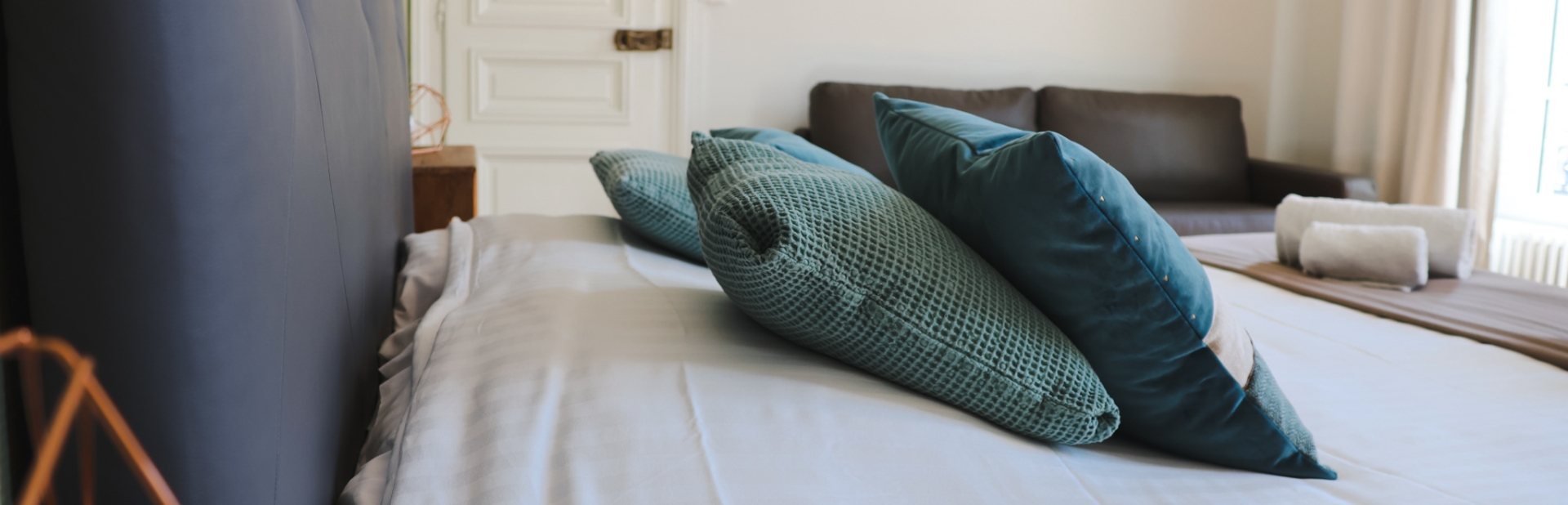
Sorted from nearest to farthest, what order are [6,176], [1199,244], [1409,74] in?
1. [6,176]
2. [1199,244]
3. [1409,74]

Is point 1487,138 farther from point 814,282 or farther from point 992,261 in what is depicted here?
point 814,282

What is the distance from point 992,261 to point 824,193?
17 centimetres

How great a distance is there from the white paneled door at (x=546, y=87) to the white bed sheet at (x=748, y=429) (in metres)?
2.42

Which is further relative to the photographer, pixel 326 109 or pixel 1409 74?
pixel 1409 74

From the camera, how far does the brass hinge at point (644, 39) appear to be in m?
3.33

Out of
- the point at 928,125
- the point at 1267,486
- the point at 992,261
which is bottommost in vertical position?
the point at 1267,486

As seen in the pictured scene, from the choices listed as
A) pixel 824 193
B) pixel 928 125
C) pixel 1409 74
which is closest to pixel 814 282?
pixel 824 193

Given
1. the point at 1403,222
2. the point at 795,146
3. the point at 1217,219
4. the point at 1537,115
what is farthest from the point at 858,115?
the point at 1537,115

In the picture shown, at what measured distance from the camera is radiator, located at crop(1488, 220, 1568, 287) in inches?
113

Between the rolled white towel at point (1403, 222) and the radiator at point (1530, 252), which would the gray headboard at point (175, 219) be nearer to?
the rolled white towel at point (1403, 222)

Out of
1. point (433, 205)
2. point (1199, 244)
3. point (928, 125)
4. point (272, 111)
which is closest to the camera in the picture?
point (272, 111)

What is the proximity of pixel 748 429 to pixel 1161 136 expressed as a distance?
326 cm

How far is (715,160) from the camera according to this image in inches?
32.5

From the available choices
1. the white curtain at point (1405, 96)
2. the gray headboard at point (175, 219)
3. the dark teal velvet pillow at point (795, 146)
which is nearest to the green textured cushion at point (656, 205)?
the dark teal velvet pillow at point (795, 146)
